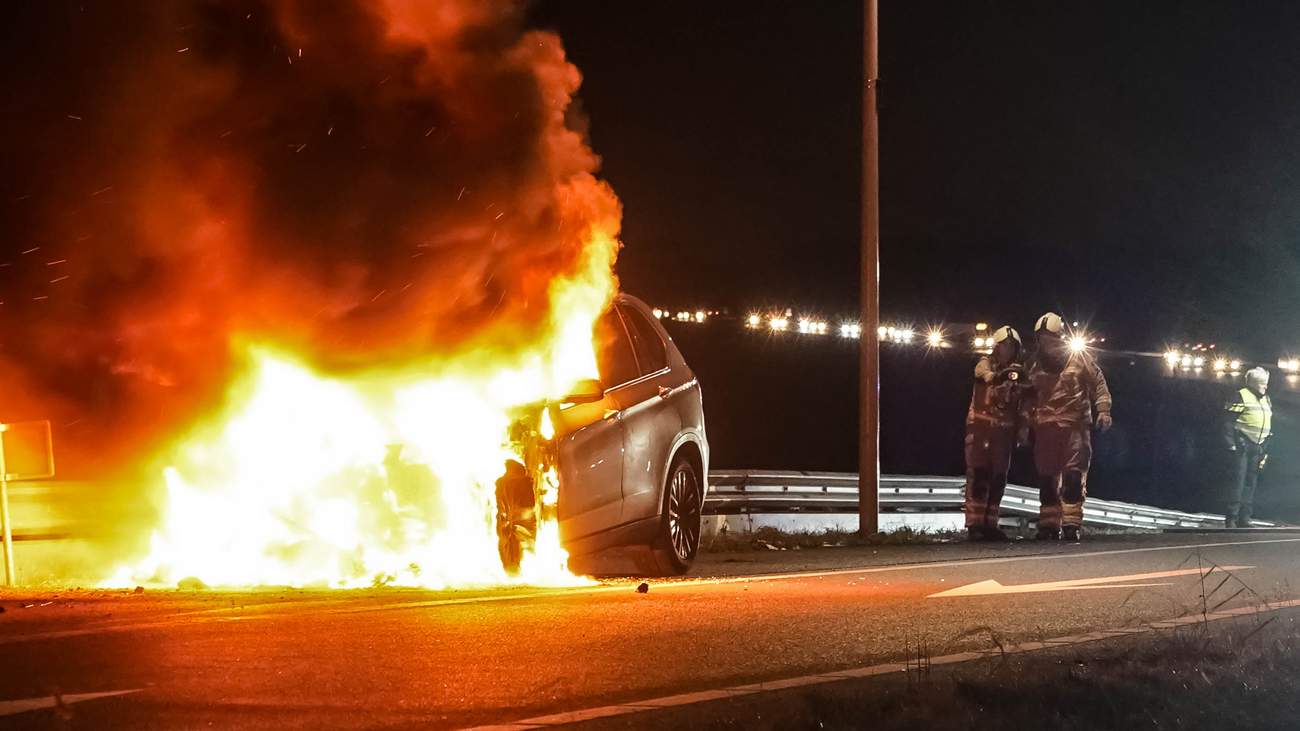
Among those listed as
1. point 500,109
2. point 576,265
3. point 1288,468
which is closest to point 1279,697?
point 576,265

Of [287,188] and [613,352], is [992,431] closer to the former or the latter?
[613,352]

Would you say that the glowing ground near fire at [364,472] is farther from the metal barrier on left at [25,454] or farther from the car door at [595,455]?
the metal barrier on left at [25,454]

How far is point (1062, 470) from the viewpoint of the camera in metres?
18.1


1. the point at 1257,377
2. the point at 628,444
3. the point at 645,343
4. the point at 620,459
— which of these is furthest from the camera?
the point at 1257,377

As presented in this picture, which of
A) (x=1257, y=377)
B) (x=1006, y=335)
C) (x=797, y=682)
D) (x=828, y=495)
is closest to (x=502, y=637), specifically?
(x=797, y=682)

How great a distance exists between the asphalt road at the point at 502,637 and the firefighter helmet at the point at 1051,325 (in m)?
5.51

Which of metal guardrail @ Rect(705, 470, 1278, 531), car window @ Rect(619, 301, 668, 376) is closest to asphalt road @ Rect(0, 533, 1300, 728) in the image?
car window @ Rect(619, 301, 668, 376)

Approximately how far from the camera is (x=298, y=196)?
11.8 meters

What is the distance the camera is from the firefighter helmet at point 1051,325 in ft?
58.3

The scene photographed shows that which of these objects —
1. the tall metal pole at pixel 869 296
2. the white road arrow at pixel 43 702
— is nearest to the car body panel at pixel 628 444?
the white road arrow at pixel 43 702

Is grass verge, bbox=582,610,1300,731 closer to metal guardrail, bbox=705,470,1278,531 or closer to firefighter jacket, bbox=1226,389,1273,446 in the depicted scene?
metal guardrail, bbox=705,470,1278,531

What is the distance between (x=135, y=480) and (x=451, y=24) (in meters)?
4.16

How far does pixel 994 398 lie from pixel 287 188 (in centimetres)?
928

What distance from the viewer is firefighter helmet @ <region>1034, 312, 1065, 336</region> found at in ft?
58.3
